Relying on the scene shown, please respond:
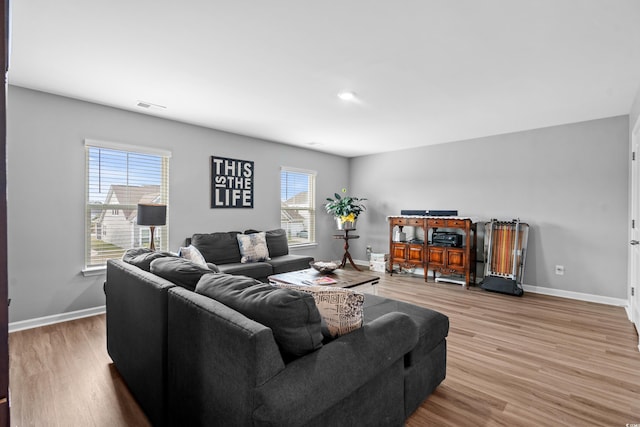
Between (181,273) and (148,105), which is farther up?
(148,105)

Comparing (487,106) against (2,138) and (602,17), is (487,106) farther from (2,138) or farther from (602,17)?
(2,138)

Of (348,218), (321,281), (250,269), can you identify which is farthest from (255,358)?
(348,218)

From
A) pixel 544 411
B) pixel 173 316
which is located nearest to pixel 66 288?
pixel 173 316

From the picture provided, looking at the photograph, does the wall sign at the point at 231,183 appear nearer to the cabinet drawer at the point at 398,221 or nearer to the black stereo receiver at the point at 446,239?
the cabinet drawer at the point at 398,221

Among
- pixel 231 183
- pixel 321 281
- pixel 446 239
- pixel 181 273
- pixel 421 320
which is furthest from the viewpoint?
pixel 446 239

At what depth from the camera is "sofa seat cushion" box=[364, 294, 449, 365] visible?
6.54ft

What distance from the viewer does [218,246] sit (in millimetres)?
4383

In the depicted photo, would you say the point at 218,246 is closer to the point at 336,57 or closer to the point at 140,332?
the point at 140,332

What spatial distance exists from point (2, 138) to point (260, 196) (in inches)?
193

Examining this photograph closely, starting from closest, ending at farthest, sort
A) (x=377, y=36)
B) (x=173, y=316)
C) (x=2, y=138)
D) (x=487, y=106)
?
(x=2, y=138) → (x=173, y=316) → (x=377, y=36) → (x=487, y=106)

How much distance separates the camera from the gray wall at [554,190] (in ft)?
13.8

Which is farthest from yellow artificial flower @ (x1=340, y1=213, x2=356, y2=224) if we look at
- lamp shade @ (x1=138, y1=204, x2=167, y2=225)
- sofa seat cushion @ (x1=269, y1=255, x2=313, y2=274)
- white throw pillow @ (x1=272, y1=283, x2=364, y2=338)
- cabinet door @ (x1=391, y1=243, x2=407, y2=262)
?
white throw pillow @ (x1=272, y1=283, x2=364, y2=338)

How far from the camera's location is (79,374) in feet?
7.80

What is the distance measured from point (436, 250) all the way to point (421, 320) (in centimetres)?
351
